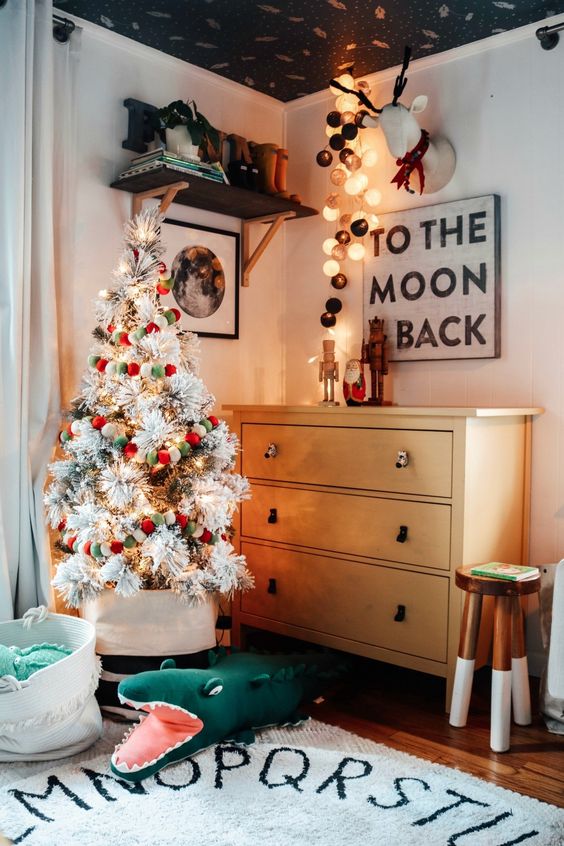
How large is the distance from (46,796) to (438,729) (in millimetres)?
1137

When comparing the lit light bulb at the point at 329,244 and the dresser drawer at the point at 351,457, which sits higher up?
the lit light bulb at the point at 329,244

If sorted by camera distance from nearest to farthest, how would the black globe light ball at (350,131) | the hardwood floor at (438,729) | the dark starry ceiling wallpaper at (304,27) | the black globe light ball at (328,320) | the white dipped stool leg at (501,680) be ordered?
the hardwood floor at (438,729), the white dipped stool leg at (501,680), the dark starry ceiling wallpaper at (304,27), the black globe light ball at (350,131), the black globe light ball at (328,320)

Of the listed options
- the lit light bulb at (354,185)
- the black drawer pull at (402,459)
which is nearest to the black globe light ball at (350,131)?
the lit light bulb at (354,185)

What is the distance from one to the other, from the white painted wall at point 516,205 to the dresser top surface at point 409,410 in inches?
7.5

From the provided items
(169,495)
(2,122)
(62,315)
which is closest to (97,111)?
(2,122)

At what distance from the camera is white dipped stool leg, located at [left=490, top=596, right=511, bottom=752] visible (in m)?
2.12

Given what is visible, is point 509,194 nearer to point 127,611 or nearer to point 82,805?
point 127,611

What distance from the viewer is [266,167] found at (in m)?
3.15

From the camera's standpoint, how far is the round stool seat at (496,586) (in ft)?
7.07

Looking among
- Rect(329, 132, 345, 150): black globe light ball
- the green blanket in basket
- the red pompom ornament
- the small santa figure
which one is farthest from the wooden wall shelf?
the green blanket in basket

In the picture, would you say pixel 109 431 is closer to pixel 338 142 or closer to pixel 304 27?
pixel 338 142

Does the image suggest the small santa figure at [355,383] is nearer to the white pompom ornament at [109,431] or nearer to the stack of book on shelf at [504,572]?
the stack of book on shelf at [504,572]

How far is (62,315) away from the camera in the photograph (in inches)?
102

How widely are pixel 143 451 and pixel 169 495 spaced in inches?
6.8
